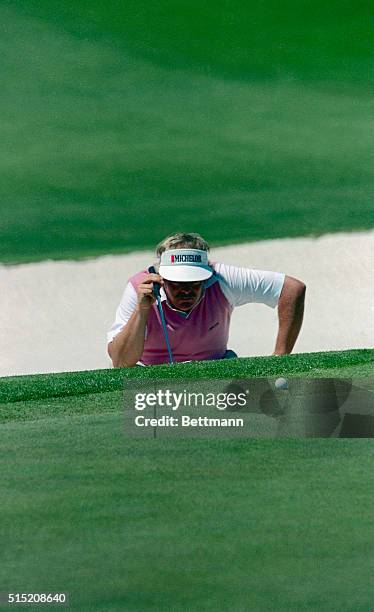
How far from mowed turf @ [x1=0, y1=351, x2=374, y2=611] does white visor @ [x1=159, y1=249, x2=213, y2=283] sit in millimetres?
1323

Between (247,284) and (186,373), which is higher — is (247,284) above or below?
above

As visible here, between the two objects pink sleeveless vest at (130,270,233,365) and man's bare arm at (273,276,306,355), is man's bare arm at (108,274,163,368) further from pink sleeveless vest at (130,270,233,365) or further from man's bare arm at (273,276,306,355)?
man's bare arm at (273,276,306,355)

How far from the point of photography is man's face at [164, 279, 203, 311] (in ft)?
10.1

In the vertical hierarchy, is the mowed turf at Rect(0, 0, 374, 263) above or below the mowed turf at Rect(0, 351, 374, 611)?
above

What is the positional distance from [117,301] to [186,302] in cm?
338

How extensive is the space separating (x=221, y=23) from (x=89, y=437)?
4.71 m

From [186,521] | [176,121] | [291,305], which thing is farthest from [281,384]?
[176,121]

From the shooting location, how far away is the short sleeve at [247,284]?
10.7ft

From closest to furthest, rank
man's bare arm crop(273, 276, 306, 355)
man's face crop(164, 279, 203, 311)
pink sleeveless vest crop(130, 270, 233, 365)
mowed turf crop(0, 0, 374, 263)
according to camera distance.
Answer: man's face crop(164, 279, 203, 311) → pink sleeveless vest crop(130, 270, 233, 365) → man's bare arm crop(273, 276, 306, 355) → mowed turf crop(0, 0, 374, 263)

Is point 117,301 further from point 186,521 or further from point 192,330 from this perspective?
point 186,521

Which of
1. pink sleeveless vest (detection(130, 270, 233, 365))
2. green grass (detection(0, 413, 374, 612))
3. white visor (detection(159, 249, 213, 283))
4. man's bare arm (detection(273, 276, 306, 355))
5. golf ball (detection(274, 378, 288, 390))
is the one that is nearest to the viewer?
green grass (detection(0, 413, 374, 612))

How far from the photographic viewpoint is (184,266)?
298cm

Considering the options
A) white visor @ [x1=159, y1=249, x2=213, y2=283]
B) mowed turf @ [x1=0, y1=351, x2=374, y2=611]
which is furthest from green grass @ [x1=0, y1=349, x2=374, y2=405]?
mowed turf @ [x1=0, y1=351, x2=374, y2=611]

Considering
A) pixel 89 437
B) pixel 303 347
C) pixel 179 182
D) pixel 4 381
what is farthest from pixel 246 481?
pixel 303 347
